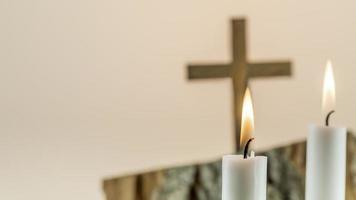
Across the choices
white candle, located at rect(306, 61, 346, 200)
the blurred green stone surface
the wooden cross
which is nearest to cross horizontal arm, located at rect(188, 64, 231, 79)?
the wooden cross

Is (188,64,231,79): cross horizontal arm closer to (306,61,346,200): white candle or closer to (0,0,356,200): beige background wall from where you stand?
(0,0,356,200): beige background wall

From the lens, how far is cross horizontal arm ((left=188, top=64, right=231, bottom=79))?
1229mm

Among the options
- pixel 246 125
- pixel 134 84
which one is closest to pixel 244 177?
pixel 246 125

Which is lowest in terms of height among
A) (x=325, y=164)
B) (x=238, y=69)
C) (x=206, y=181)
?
(x=206, y=181)

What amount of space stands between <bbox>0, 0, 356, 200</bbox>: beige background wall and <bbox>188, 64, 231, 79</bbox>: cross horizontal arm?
2 centimetres

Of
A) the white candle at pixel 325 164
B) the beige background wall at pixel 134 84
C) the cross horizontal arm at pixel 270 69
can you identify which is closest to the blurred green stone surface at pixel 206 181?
the beige background wall at pixel 134 84

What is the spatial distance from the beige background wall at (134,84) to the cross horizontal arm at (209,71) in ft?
0.05

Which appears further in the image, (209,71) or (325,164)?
(209,71)

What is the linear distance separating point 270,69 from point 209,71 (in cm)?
15

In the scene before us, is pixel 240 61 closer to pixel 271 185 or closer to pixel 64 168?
pixel 271 185

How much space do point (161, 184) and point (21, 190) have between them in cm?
27

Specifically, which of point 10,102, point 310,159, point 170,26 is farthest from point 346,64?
point 310,159

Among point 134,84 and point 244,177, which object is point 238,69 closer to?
point 134,84

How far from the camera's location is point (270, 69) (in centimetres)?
129
